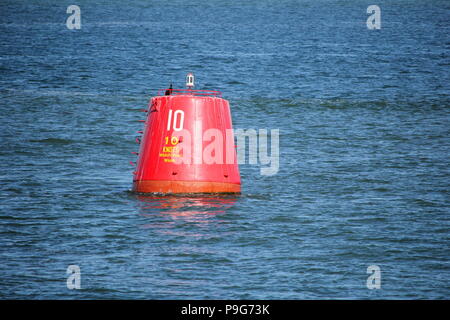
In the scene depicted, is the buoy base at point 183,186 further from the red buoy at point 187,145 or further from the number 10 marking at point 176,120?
the number 10 marking at point 176,120

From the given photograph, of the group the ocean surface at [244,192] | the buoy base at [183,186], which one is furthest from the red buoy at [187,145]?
the ocean surface at [244,192]

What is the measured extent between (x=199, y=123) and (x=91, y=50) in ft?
215

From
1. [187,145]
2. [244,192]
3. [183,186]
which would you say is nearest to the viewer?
[187,145]

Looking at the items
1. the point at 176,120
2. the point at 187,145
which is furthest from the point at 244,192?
the point at 176,120

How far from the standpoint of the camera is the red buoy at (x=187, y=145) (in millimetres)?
22234

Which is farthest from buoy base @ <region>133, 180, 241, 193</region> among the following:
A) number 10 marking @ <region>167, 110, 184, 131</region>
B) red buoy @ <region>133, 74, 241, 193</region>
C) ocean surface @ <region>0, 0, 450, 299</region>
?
number 10 marking @ <region>167, 110, 184, 131</region>

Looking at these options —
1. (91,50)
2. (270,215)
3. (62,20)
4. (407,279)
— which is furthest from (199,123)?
(62,20)

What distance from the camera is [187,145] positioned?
22.2m

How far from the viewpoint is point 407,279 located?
17844mm

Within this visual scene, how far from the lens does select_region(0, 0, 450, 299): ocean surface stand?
17781 mm

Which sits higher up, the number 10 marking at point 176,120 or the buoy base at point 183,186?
the number 10 marking at point 176,120

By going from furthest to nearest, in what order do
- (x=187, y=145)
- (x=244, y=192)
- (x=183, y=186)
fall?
(x=244, y=192), (x=183, y=186), (x=187, y=145)

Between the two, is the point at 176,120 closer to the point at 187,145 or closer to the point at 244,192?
the point at 187,145
